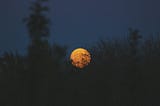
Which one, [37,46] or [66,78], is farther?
[66,78]

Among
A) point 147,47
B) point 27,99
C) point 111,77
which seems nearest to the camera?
point 27,99

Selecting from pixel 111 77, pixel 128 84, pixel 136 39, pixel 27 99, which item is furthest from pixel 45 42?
pixel 111 77

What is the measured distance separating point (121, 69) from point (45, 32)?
4613 millimetres

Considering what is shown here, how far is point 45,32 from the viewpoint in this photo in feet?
19.1

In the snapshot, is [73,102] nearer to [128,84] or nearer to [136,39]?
[128,84]

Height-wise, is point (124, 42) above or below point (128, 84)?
above

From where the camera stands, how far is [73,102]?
8984mm

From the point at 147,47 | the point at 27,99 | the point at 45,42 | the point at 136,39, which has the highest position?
the point at 147,47

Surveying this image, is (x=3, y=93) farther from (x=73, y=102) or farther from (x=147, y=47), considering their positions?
(x=147, y=47)

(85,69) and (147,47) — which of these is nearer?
(85,69)

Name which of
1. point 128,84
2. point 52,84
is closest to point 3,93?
point 52,84

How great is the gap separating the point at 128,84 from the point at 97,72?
1.81m

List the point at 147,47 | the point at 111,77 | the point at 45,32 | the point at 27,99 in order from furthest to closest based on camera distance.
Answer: the point at 147,47
the point at 111,77
the point at 27,99
the point at 45,32

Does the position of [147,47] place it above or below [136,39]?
above
